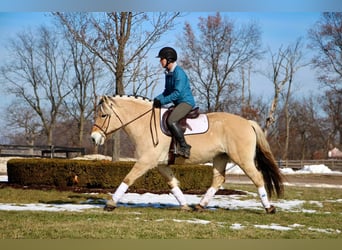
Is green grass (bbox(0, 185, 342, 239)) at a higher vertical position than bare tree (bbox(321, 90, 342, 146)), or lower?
lower

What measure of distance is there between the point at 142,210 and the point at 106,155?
3.27 m

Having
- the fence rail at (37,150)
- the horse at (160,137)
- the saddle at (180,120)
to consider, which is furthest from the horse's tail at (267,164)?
the fence rail at (37,150)

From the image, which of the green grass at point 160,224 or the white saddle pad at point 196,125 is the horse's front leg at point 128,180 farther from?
the white saddle pad at point 196,125

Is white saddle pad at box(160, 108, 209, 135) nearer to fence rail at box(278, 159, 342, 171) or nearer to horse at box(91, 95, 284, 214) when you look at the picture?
horse at box(91, 95, 284, 214)

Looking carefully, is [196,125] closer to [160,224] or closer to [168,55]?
[168,55]

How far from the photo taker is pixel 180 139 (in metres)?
4.95

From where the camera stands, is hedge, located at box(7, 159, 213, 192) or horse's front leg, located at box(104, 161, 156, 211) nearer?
horse's front leg, located at box(104, 161, 156, 211)

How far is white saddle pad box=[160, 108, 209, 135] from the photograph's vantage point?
5082mm

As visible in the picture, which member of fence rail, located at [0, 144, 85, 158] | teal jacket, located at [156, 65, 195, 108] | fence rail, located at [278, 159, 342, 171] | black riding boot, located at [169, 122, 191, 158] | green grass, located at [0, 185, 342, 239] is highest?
teal jacket, located at [156, 65, 195, 108]

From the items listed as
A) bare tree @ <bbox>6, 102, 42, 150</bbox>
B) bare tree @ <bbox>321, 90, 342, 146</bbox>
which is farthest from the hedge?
bare tree @ <bbox>321, 90, 342, 146</bbox>

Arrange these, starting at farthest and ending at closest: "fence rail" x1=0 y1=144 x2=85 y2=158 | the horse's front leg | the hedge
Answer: the hedge, "fence rail" x1=0 y1=144 x2=85 y2=158, the horse's front leg

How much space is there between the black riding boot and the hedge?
106 inches

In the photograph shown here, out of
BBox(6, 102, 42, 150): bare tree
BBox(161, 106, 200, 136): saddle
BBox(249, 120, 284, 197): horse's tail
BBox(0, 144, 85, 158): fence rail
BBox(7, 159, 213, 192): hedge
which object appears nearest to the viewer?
BBox(161, 106, 200, 136): saddle

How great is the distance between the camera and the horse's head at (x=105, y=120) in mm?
5059
